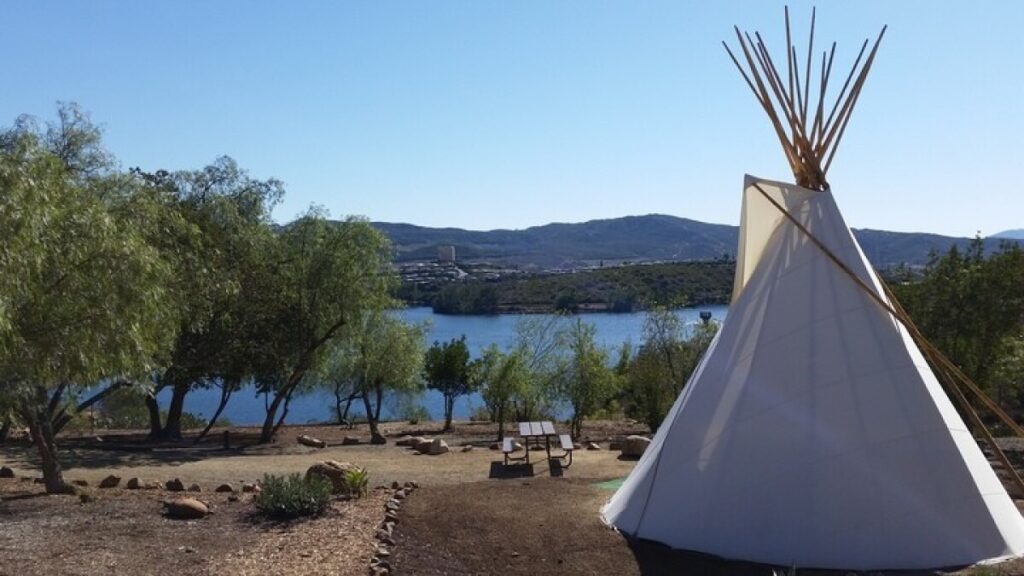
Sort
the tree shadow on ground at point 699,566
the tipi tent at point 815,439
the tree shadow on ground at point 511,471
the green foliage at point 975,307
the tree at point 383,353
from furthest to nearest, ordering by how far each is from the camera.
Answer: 1. the tree at point 383,353
2. the green foliage at point 975,307
3. the tree shadow on ground at point 511,471
4. the tipi tent at point 815,439
5. the tree shadow on ground at point 699,566

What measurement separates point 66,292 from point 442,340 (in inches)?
1158

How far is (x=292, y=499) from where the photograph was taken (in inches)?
364

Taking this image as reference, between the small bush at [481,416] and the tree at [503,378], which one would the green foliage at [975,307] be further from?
the small bush at [481,416]

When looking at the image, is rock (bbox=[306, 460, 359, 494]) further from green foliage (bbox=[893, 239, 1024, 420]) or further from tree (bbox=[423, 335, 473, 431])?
tree (bbox=[423, 335, 473, 431])

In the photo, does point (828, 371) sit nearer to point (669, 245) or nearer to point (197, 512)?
point (197, 512)

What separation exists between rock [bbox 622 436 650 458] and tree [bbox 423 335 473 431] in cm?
1385

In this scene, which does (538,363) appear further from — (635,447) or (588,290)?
(588,290)

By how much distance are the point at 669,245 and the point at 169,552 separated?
146m

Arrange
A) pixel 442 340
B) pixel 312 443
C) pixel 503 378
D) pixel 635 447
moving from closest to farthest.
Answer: pixel 635 447, pixel 312 443, pixel 503 378, pixel 442 340

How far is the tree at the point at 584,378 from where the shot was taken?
76.8 feet

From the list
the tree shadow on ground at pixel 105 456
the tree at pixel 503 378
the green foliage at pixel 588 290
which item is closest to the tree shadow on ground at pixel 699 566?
the tree shadow on ground at pixel 105 456

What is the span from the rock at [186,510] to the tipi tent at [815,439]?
13.8ft

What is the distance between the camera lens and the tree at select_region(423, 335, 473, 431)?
29531 mm

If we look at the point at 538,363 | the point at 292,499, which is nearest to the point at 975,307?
the point at 538,363
